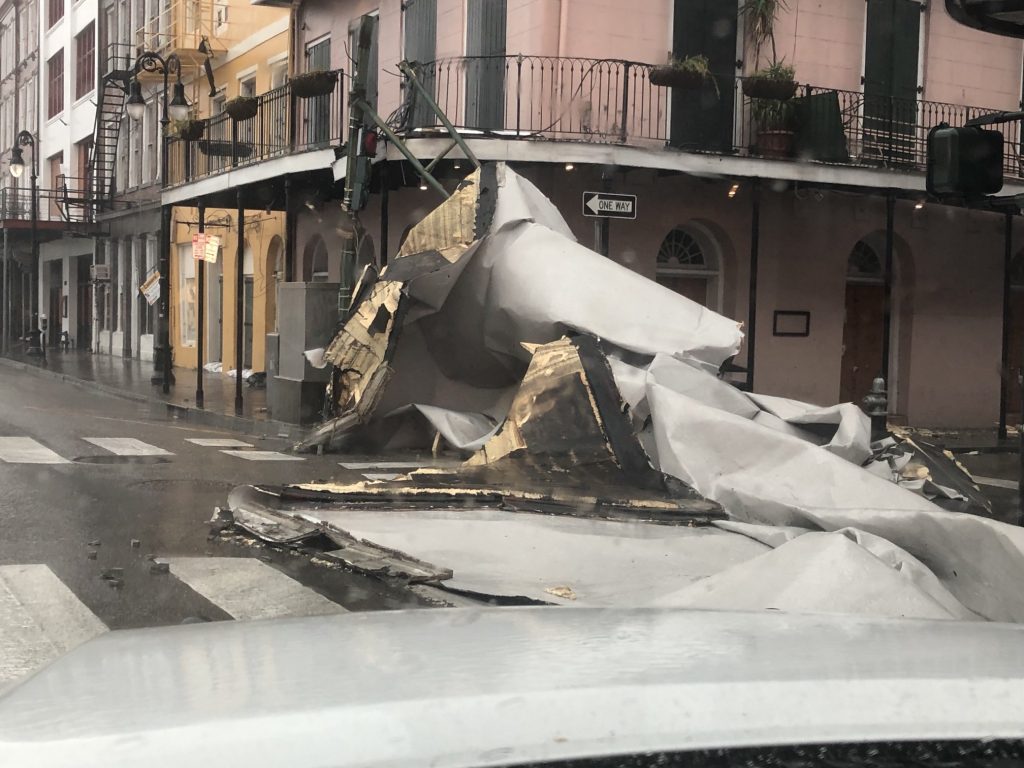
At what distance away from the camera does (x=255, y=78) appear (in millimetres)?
24891

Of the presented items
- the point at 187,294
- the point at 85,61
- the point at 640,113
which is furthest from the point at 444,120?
the point at 85,61

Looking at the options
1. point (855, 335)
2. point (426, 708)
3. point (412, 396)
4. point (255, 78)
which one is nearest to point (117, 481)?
point (412, 396)

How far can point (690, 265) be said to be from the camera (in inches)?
707

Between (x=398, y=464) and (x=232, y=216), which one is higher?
(x=232, y=216)

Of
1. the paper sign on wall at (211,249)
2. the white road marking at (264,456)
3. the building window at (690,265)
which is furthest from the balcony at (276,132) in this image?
the white road marking at (264,456)

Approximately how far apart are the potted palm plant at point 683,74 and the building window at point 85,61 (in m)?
26.4

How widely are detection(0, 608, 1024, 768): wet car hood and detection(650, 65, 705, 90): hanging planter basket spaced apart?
1415 centimetres

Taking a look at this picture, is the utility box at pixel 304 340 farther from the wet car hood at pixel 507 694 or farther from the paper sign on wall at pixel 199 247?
the wet car hood at pixel 507 694

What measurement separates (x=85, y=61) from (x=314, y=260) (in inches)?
790

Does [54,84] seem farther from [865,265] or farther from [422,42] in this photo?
[865,265]

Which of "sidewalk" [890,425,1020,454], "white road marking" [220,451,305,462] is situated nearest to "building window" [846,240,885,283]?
"sidewalk" [890,425,1020,454]

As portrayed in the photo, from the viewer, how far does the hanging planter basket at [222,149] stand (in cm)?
2003

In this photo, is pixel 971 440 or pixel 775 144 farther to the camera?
pixel 971 440

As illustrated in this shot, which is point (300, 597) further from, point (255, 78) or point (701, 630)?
point (255, 78)
